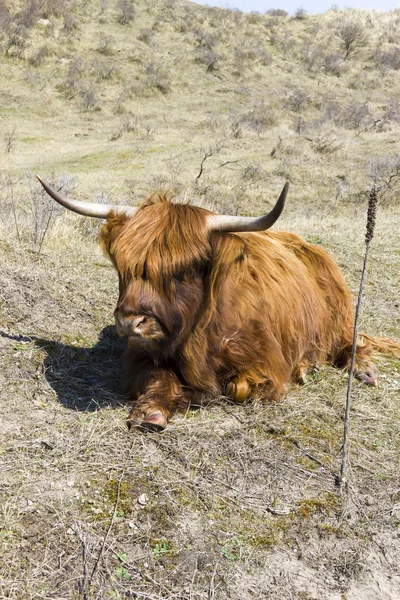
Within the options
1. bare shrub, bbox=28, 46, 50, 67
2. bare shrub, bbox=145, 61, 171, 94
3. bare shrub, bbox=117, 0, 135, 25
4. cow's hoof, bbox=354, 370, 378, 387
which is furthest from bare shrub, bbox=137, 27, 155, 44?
cow's hoof, bbox=354, 370, 378, 387

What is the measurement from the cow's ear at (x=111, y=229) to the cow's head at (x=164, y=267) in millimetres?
19

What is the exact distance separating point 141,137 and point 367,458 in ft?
51.5

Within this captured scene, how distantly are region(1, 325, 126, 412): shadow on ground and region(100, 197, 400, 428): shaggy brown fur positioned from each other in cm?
23

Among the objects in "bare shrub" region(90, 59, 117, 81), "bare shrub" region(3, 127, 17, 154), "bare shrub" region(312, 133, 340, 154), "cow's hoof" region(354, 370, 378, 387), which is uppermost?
"bare shrub" region(90, 59, 117, 81)

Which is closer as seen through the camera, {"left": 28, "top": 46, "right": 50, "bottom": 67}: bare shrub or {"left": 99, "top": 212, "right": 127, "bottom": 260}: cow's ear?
{"left": 99, "top": 212, "right": 127, "bottom": 260}: cow's ear

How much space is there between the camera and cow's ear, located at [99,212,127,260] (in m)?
3.20

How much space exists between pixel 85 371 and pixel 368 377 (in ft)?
6.69

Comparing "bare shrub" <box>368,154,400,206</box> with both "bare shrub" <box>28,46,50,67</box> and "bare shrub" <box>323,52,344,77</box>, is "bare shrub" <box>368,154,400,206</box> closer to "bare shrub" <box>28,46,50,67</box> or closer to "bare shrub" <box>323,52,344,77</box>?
"bare shrub" <box>28,46,50,67</box>

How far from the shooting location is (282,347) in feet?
12.3

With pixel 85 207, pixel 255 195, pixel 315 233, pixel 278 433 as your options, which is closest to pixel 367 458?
pixel 278 433

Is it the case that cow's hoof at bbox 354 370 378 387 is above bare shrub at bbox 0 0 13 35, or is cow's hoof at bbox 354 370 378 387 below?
below

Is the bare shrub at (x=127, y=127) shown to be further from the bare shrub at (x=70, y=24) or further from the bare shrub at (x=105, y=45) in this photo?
the bare shrub at (x=70, y=24)

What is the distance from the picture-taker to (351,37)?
3553 cm

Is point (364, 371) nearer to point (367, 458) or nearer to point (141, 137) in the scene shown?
point (367, 458)
